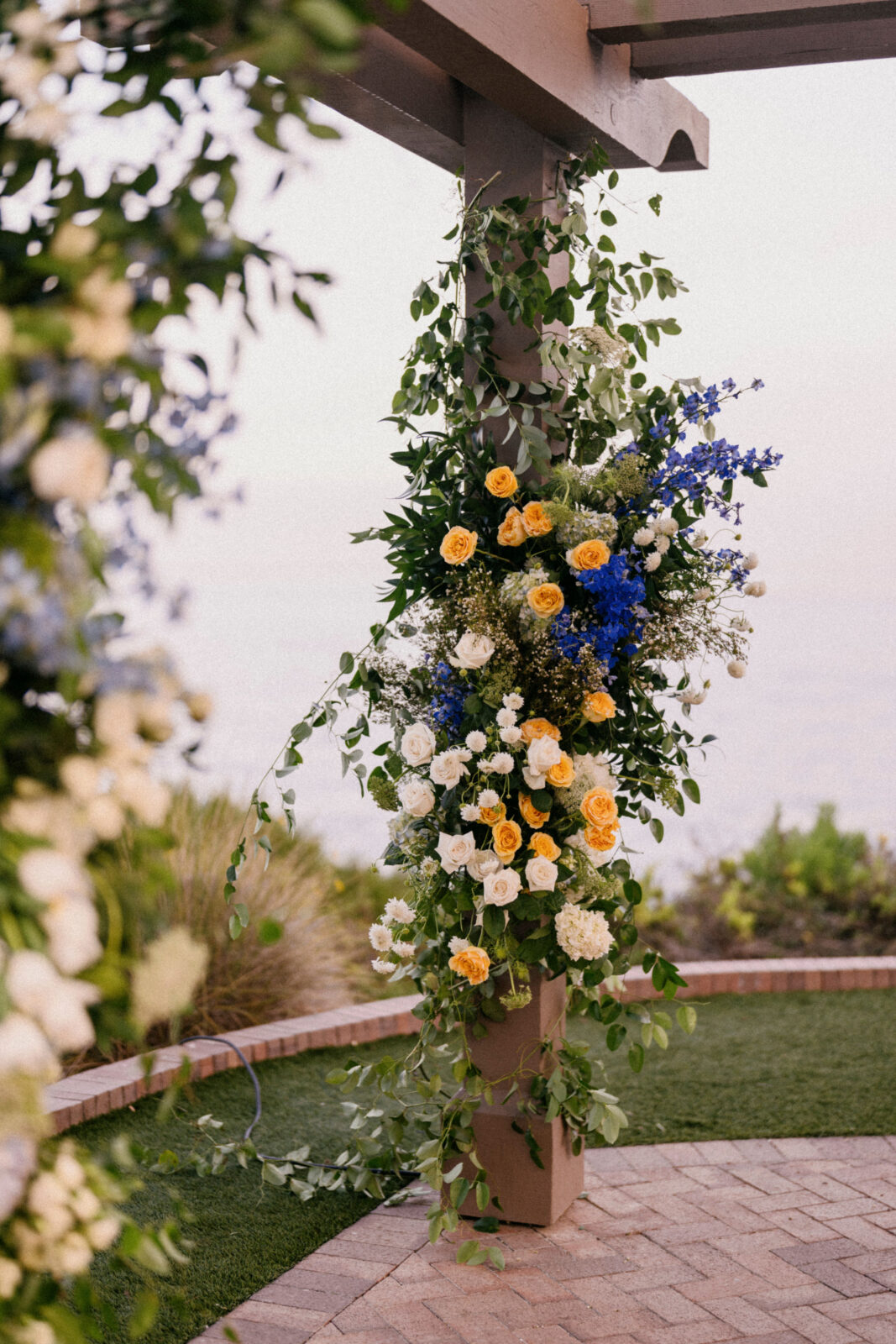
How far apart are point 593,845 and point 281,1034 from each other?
2014 mm

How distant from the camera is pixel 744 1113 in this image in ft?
12.4

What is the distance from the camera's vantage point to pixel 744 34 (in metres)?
3.05

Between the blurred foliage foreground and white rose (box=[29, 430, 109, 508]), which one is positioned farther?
the blurred foliage foreground

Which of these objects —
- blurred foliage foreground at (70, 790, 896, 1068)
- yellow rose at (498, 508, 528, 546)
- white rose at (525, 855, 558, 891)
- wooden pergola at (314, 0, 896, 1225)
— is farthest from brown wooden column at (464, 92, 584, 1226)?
blurred foliage foreground at (70, 790, 896, 1068)

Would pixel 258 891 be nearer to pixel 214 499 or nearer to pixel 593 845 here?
pixel 593 845

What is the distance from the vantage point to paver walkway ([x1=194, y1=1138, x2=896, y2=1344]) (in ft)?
8.23

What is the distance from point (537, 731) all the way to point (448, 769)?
0.21 meters

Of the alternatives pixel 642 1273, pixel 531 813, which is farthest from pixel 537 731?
pixel 642 1273

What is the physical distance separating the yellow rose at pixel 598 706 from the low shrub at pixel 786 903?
10.8ft

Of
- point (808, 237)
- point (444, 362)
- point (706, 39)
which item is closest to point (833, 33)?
point (706, 39)

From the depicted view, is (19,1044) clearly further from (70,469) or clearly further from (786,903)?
(786,903)

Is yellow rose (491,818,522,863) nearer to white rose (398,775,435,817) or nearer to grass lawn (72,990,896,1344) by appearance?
white rose (398,775,435,817)

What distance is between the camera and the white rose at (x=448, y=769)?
8.77ft

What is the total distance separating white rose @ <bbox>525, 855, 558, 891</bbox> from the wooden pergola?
1.23 ft
